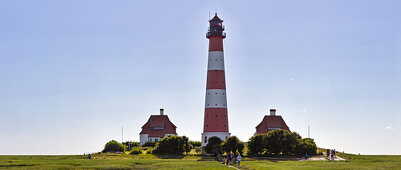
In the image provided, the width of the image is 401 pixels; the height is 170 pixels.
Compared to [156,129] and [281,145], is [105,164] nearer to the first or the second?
[281,145]

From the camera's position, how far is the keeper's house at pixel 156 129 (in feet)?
392

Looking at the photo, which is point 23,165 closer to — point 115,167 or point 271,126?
point 115,167

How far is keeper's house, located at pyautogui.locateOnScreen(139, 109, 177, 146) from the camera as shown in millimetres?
119438

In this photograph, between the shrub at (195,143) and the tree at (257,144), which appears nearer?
the tree at (257,144)

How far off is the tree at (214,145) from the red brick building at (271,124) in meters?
21.1

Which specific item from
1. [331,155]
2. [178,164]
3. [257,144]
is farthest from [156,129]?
[178,164]

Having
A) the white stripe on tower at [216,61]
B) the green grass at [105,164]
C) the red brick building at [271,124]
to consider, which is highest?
the white stripe on tower at [216,61]

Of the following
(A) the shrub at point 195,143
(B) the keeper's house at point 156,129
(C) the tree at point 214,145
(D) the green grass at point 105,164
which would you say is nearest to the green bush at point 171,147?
(C) the tree at point 214,145

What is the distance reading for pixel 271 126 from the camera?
381 ft

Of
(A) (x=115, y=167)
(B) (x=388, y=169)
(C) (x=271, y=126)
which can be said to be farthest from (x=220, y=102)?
(B) (x=388, y=169)

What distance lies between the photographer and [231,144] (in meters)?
91.6

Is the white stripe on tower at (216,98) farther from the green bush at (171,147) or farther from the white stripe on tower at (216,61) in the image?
the green bush at (171,147)

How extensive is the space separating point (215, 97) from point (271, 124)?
2317 centimetres

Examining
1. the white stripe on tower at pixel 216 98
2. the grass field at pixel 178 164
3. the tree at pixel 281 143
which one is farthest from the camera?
the white stripe on tower at pixel 216 98
